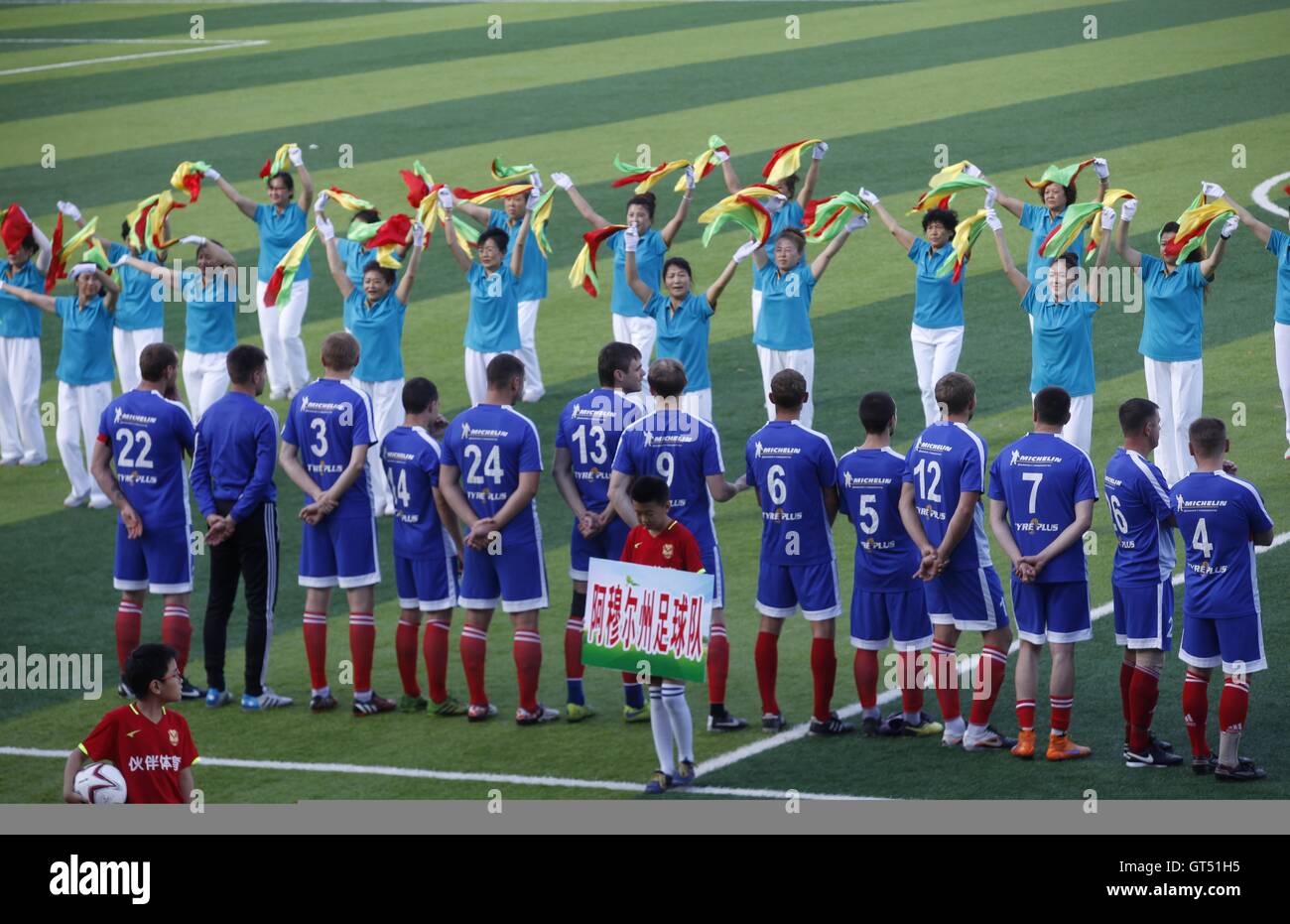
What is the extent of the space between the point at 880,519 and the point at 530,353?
7.50m

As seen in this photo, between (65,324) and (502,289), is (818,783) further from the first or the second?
(65,324)

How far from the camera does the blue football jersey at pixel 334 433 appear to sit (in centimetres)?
1048

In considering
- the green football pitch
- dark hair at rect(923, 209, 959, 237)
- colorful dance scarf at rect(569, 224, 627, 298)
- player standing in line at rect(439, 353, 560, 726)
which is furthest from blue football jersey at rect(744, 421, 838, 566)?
dark hair at rect(923, 209, 959, 237)

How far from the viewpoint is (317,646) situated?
10.5 m

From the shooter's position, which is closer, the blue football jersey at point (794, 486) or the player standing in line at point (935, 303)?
the blue football jersey at point (794, 486)

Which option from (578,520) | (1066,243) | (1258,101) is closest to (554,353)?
(1066,243)

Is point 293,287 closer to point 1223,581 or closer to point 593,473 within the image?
point 593,473

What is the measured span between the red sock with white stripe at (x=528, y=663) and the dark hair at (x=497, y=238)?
221 inches

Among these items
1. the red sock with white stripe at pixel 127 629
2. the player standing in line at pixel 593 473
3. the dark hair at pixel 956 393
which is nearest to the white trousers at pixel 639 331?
the player standing in line at pixel 593 473

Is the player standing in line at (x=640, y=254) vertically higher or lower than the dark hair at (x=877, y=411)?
higher

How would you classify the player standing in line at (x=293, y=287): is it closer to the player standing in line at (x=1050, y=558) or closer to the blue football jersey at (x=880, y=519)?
the blue football jersey at (x=880, y=519)

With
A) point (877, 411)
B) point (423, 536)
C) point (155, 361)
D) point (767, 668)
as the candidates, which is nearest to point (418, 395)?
point (423, 536)

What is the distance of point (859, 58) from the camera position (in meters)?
29.2

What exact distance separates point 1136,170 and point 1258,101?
11.2 feet
